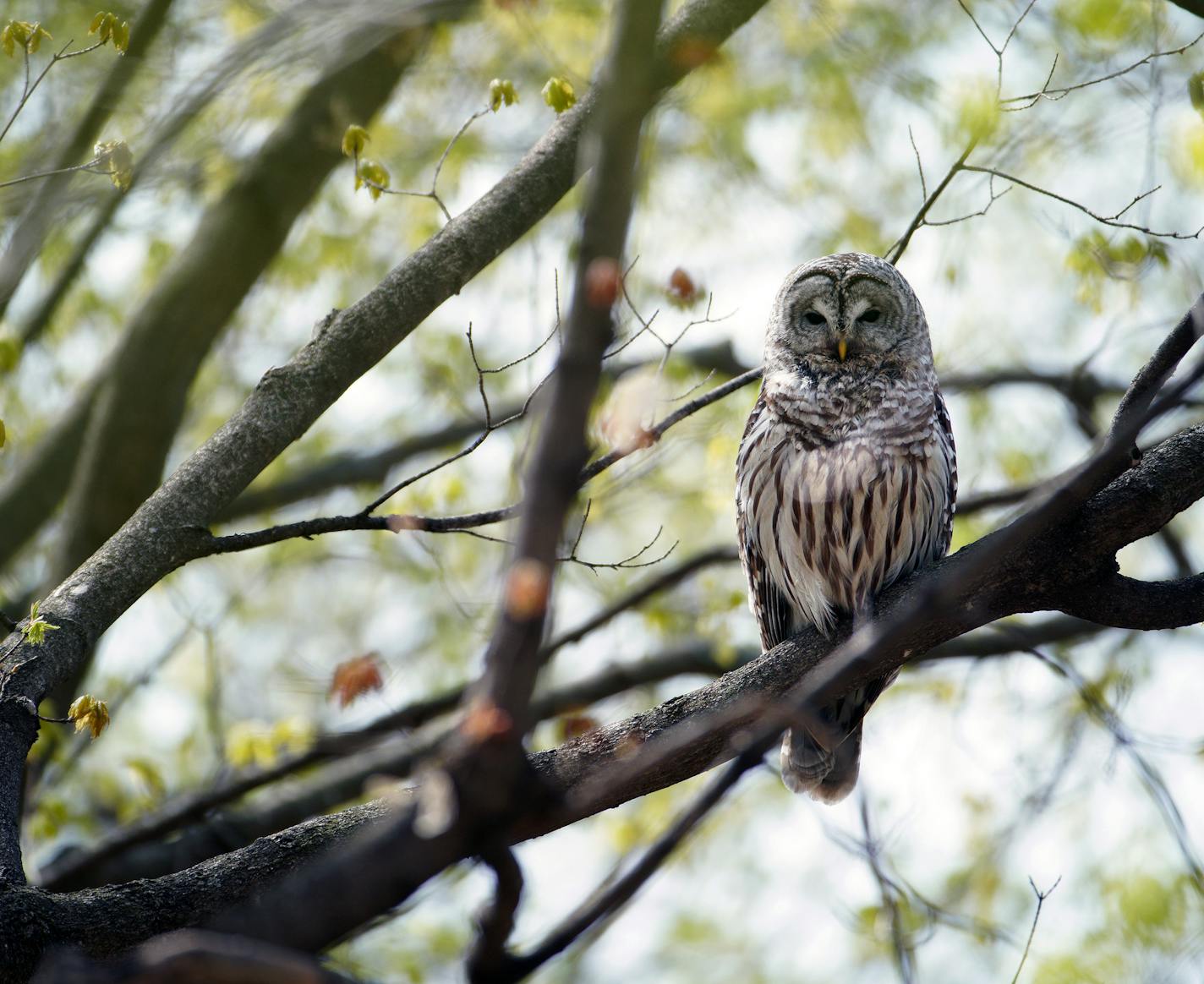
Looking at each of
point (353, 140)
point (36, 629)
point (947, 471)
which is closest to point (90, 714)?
point (36, 629)

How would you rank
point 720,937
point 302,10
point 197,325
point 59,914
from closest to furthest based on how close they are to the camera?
1. point 59,914
2. point 302,10
3. point 197,325
4. point 720,937

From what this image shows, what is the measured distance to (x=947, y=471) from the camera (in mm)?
4309

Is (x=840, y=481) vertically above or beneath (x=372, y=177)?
beneath

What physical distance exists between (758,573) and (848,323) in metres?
0.97

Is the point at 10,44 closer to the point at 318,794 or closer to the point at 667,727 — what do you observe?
the point at 667,727

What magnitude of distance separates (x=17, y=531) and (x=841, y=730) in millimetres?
3712

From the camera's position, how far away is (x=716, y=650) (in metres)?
5.88

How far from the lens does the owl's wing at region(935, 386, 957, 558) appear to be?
14.1 ft

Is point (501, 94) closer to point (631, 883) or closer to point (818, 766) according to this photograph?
point (818, 766)

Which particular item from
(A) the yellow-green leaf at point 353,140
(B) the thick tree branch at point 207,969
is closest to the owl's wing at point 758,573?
(A) the yellow-green leaf at point 353,140

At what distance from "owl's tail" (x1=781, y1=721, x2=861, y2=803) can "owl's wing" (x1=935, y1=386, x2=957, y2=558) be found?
0.76 m

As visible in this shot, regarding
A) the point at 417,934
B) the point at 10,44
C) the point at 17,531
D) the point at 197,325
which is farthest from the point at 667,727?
the point at 417,934

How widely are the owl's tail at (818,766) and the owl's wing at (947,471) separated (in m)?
0.76

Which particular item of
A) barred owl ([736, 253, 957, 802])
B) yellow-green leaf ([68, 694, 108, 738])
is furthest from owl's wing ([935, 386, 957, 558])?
yellow-green leaf ([68, 694, 108, 738])
